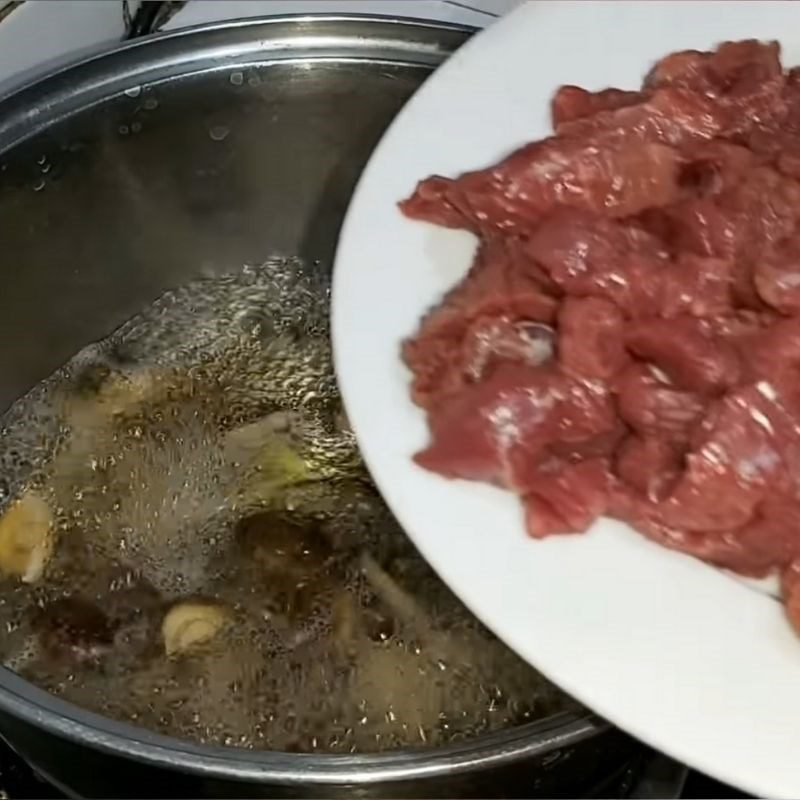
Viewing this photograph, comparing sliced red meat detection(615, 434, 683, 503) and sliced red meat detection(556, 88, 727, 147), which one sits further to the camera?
sliced red meat detection(556, 88, 727, 147)

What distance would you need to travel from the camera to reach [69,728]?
836 millimetres

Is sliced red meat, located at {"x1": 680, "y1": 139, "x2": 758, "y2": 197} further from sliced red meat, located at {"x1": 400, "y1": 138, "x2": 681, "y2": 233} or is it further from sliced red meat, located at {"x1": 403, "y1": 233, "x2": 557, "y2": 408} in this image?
sliced red meat, located at {"x1": 403, "y1": 233, "x2": 557, "y2": 408}

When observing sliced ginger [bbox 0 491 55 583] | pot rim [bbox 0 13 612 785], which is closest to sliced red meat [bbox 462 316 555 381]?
pot rim [bbox 0 13 612 785]

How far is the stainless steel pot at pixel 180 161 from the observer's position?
4.09 feet

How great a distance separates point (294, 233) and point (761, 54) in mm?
633

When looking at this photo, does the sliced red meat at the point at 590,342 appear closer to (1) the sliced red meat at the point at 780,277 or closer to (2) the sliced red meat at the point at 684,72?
(1) the sliced red meat at the point at 780,277

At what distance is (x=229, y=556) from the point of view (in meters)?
1.22

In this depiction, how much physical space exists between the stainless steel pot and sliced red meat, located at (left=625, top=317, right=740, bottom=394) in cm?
Answer: 38

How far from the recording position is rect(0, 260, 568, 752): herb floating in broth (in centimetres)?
108

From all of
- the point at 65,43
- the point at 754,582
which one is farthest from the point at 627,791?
the point at 65,43

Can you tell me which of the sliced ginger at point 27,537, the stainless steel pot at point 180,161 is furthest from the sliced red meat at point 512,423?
the sliced ginger at point 27,537

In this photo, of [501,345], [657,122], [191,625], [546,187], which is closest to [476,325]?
[501,345]

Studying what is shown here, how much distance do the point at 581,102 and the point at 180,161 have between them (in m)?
0.55

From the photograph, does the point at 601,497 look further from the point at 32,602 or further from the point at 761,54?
the point at 32,602
